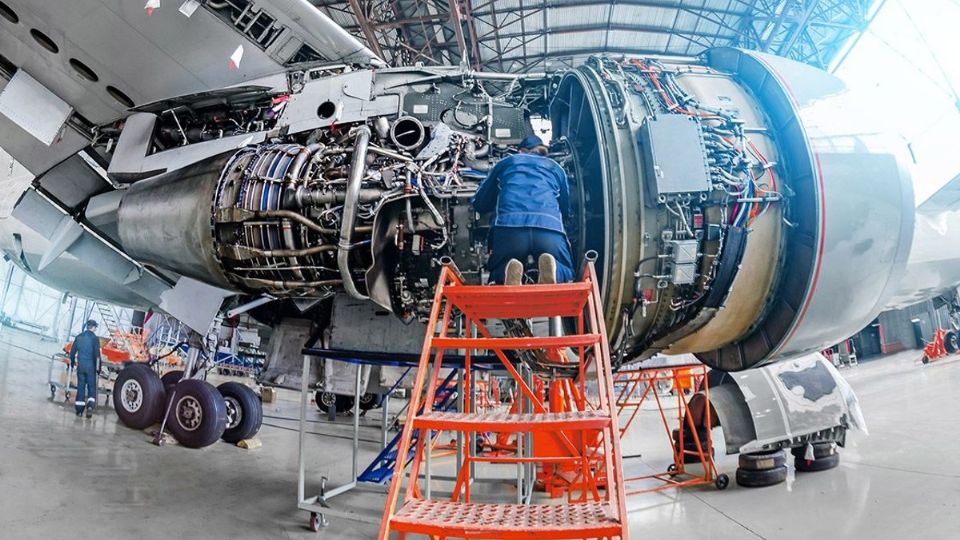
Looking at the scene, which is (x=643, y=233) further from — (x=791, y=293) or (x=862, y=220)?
(x=862, y=220)

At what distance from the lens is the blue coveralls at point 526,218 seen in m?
3.03

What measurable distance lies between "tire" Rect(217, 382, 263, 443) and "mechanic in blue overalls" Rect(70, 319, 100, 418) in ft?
7.02

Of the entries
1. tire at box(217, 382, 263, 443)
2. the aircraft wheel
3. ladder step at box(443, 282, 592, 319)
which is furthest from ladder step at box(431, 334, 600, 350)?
tire at box(217, 382, 263, 443)

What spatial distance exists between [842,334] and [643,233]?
163 centimetres

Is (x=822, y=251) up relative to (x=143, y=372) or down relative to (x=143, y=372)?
up

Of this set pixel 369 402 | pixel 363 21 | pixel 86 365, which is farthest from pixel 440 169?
pixel 363 21

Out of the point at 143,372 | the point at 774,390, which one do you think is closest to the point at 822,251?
the point at 774,390

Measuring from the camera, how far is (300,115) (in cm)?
418

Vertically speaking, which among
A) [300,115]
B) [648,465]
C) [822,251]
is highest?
[300,115]

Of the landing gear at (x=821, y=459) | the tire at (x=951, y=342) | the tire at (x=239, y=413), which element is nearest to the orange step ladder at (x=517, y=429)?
the landing gear at (x=821, y=459)

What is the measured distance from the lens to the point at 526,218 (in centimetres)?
302

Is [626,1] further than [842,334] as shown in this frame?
Yes

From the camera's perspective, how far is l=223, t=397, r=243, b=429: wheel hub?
27.2 ft

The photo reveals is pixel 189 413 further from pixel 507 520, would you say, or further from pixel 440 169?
pixel 507 520
